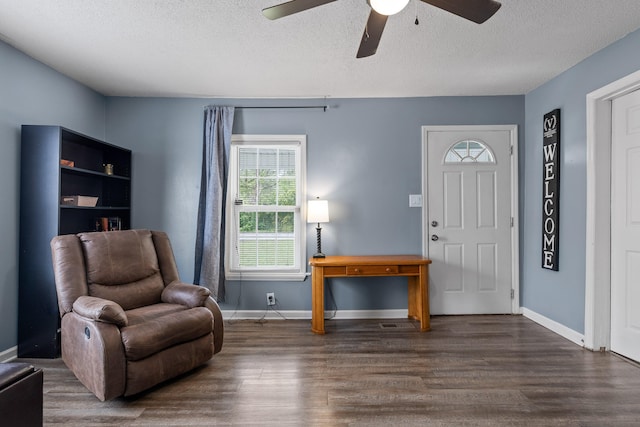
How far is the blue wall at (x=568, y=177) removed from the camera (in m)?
2.86

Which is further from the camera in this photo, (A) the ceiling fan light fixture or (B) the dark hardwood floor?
(B) the dark hardwood floor

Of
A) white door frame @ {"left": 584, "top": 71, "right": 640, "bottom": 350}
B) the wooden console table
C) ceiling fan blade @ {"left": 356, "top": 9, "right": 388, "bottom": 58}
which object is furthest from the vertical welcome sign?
ceiling fan blade @ {"left": 356, "top": 9, "right": 388, "bottom": 58}

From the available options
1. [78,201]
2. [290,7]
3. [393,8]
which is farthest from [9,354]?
[393,8]

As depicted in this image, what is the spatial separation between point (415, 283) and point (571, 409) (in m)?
1.77

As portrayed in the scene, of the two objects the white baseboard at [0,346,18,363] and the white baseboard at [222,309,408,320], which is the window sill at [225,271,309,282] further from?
the white baseboard at [0,346,18,363]

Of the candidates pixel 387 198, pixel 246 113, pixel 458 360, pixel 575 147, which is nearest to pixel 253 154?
pixel 246 113

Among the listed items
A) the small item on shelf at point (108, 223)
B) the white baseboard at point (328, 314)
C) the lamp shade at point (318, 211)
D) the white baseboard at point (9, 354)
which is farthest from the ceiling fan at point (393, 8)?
the white baseboard at point (9, 354)

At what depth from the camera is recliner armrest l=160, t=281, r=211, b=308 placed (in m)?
2.81

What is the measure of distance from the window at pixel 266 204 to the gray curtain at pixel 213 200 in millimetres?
139

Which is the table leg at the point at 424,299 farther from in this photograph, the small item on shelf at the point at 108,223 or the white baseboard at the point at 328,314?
the small item on shelf at the point at 108,223

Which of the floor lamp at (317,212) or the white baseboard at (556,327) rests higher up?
the floor lamp at (317,212)

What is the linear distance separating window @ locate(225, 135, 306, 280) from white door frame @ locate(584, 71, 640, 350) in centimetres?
260

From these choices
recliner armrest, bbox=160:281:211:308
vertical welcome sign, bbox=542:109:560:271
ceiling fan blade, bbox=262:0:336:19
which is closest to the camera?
ceiling fan blade, bbox=262:0:336:19

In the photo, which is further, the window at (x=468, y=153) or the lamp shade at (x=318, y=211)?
the window at (x=468, y=153)
